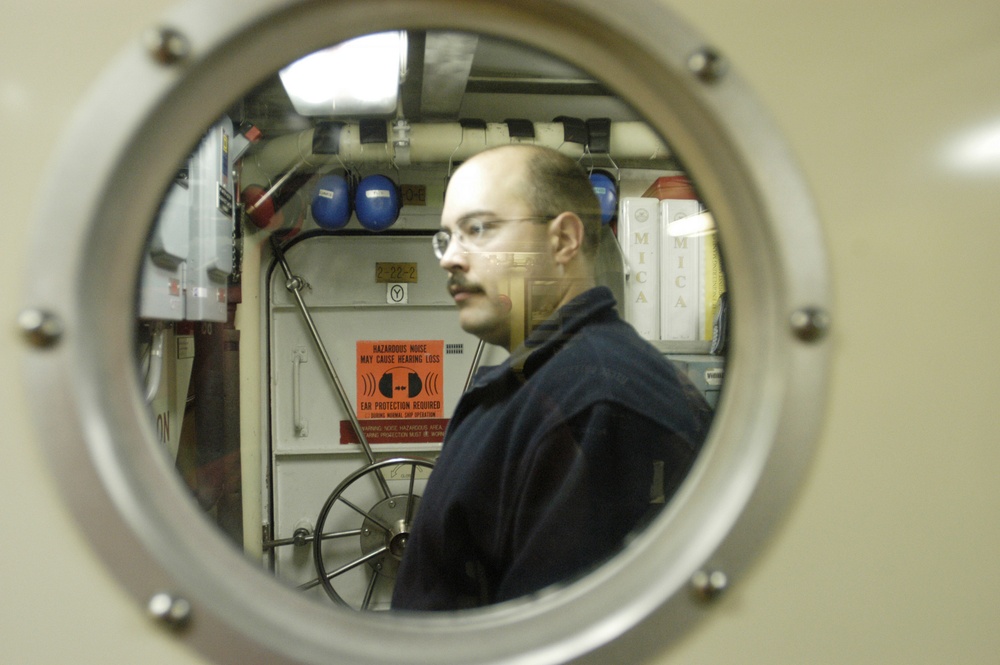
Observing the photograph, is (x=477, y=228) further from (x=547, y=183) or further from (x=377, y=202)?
(x=377, y=202)

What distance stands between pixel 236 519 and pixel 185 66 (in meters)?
0.84

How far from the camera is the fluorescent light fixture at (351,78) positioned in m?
0.81

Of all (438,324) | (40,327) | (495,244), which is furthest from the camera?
(438,324)

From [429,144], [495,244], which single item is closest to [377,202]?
[429,144]

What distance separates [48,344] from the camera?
452 millimetres

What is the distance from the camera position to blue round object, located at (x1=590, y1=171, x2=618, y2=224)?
1.14 meters

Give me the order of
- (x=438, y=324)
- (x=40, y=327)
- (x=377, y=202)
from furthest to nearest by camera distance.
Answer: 1. (x=438, y=324)
2. (x=377, y=202)
3. (x=40, y=327)

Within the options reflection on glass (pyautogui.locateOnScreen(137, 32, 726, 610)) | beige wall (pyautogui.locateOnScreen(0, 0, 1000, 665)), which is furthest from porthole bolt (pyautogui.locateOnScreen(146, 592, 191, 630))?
beige wall (pyautogui.locateOnScreen(0, 0, 1000, 665))

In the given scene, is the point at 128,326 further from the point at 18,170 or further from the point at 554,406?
the point at 554,406

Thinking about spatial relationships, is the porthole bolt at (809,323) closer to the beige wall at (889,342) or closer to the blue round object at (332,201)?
the beige wall at (889,342)

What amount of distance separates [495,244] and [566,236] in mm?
108

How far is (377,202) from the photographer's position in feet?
4.10

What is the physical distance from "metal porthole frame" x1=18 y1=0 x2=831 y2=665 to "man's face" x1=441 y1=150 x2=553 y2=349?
0.39 m

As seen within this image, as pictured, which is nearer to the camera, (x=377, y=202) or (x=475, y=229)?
(x=475, y=229)
